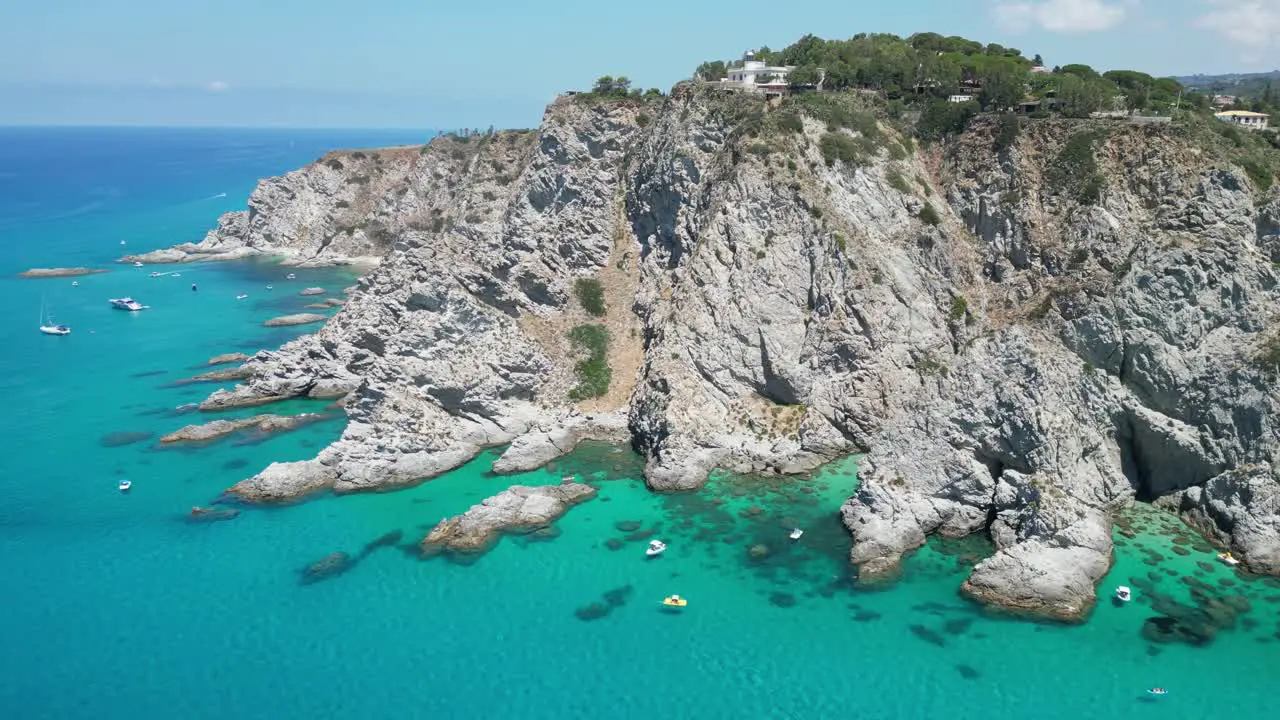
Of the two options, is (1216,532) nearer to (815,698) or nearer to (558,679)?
(815,698)

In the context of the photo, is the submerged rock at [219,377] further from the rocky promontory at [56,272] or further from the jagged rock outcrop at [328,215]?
the rocky promontory at [56,272]

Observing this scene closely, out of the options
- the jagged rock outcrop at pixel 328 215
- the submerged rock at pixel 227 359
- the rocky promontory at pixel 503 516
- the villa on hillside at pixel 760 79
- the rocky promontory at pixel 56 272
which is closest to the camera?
the rocky promontory at pixel 503 516

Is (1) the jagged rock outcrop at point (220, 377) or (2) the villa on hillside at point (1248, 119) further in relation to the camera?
(1) the jagged rock outcrop at point (220, 377)

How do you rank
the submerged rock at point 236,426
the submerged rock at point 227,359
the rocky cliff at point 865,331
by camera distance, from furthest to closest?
the submerged rock at point 227,359 < the submerged rock at point 236,426 < the rocky cliff at point 865,331

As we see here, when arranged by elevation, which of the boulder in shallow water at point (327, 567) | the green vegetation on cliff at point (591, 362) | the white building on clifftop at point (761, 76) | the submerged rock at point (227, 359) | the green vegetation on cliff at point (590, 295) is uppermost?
the white building on clifftop at point (761, 76)

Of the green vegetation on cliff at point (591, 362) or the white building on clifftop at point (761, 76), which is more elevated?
the white building on clifftop at point (761, 76)

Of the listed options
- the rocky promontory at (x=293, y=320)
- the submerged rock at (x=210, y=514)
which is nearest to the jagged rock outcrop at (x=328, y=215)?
the rocky promontory at (x=293, y=320)

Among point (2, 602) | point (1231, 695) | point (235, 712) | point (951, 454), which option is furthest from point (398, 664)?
point (1231, 695)

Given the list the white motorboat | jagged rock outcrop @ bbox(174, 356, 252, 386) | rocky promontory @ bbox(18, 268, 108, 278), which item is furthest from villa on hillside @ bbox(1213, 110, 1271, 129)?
rocky promontory @ bbox(18, 268, 108, 278)
